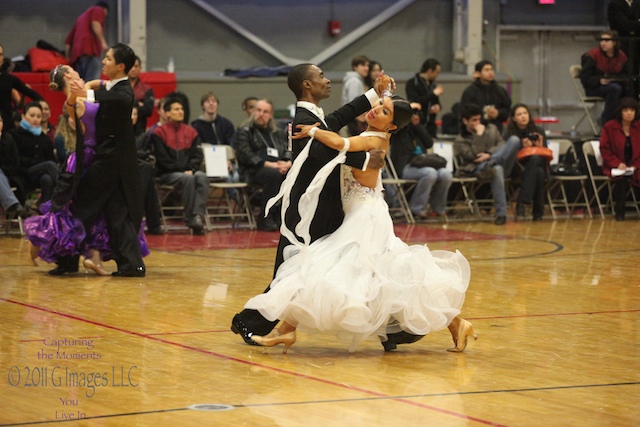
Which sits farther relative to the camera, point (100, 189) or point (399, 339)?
point (100, 189)

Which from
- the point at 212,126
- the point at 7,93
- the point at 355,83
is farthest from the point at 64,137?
the point at 355,83

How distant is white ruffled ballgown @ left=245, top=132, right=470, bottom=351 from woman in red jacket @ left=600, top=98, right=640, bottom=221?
8.75 m

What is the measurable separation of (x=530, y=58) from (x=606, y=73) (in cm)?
442

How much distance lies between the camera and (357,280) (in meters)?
5.21

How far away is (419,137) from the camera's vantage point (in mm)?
13172

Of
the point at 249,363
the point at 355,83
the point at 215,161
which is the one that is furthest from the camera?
the point at 355,83

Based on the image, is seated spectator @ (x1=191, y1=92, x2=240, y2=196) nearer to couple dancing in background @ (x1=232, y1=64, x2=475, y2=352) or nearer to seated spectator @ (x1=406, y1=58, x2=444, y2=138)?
seated spectator @ (x1=406, y1=58, x2=444, y2=138)

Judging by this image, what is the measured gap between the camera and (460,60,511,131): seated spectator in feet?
46.2

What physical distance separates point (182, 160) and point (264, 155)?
0.94m

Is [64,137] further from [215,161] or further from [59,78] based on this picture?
[59,78]

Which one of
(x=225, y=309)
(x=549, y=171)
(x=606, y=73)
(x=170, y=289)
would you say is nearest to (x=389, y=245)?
(x=225, y=309)

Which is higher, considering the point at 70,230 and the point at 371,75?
the point at 371,75

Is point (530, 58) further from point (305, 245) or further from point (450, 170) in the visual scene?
point (305, 245)

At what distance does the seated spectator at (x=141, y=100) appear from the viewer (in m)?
12.5
